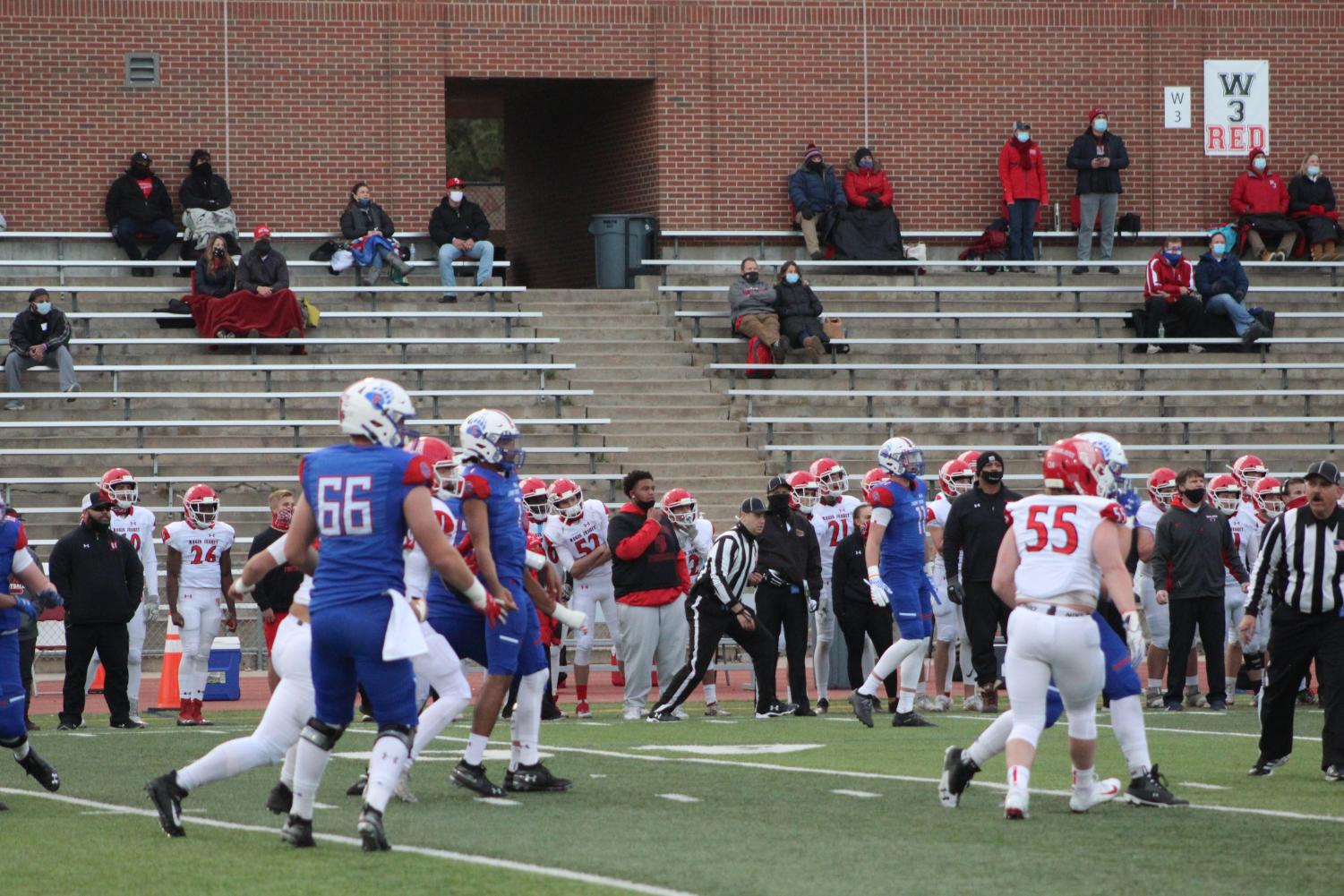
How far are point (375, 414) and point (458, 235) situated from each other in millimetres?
17118

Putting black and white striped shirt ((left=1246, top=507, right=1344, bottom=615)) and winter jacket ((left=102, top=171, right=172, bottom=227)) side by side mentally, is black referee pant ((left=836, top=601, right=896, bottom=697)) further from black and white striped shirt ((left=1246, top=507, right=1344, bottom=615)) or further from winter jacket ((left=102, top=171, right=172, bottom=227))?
winter jacket ((left=102, top=171, right=172, bottom=227))

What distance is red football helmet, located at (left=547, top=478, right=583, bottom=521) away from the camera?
16219 mm

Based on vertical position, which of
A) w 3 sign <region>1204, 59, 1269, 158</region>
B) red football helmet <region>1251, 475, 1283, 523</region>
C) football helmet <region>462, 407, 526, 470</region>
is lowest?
red football helmet <region>1251, 475, 1283, 523</region>

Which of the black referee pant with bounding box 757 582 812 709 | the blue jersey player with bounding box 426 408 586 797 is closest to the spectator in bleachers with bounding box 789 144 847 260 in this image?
the black referee pant with bounding box 757 582 812 709

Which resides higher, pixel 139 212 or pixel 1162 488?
pixel 139 212

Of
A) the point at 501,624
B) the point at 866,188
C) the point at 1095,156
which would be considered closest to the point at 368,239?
the point at 866,188

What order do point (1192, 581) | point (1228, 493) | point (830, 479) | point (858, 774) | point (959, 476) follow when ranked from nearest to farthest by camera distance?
point (858, 774), point (1192, 581), point (959, 476), point (830, 479), point (1228, 493)

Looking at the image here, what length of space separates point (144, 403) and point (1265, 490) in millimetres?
11569

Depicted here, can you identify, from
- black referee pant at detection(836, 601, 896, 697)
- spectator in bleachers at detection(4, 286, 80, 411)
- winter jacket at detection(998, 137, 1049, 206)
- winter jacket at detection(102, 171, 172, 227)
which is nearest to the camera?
black referee pant at detection(836, 601, 896, 697)

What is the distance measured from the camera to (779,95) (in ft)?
87.8

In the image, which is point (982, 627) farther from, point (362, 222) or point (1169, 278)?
point (362, 222)

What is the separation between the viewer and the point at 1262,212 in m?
26.8

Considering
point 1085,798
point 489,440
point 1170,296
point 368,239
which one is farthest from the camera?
point 1170,296

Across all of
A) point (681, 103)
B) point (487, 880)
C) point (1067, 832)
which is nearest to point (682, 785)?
point (1067, 832)
